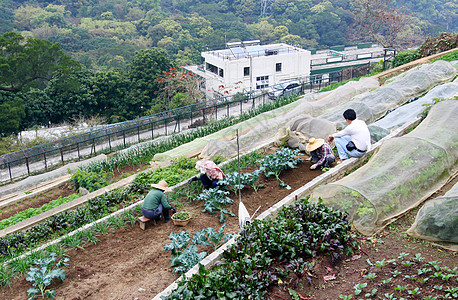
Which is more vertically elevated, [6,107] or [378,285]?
[378,285]

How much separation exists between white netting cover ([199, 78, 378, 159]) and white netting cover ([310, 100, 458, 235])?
305 cm

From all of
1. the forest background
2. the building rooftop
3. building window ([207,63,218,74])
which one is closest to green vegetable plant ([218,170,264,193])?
the forest background

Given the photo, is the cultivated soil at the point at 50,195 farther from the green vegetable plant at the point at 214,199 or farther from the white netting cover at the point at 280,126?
the green vegetable plant at the point at 214,199

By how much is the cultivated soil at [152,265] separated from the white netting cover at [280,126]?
341 centimetres

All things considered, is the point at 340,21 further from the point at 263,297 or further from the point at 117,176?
the point at 263,297

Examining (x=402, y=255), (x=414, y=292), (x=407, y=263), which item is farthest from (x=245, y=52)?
(x=414, y=292)

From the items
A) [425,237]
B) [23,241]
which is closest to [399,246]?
[425,237]

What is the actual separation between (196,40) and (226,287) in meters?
71.4

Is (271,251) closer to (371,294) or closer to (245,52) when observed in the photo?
(371,294)

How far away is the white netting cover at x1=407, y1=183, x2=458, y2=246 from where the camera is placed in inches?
216

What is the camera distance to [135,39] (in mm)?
76812

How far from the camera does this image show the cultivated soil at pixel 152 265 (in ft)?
16.7

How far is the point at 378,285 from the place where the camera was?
479 cm

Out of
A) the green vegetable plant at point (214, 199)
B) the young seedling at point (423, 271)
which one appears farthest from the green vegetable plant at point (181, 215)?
the young seedling at point (423, 271)
